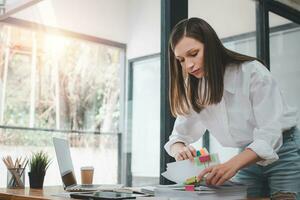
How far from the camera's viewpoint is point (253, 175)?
1342 mm

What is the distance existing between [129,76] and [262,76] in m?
3.34

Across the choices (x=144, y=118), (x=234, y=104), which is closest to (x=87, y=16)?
(x=144, y=118)

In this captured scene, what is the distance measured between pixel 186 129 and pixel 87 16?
3136 mm

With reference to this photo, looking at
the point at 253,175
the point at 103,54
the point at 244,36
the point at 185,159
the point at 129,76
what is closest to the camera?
the point at 185,159

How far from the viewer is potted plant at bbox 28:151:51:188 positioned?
71.0 inches

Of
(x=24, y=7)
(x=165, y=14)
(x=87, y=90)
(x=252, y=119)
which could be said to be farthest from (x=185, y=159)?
(x=87, y=90)

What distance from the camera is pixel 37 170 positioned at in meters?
1.82

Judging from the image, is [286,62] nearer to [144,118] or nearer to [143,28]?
[143,28]

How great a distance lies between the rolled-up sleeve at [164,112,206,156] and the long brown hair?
Answer: 0.04m

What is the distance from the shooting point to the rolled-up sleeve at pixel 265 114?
1.13m

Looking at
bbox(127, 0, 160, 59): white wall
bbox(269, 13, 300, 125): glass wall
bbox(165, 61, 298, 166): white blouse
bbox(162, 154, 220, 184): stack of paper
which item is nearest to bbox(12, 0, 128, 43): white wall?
bbox(127, 0, 160, 59): white wall

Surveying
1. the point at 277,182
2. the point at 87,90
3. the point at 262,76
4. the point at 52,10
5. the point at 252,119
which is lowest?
the point at 277,182

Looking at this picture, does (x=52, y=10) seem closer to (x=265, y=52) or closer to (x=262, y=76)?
(x=265, y=52)

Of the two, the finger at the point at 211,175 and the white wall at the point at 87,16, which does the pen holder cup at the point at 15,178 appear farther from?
the white wall at the point at 87,16
